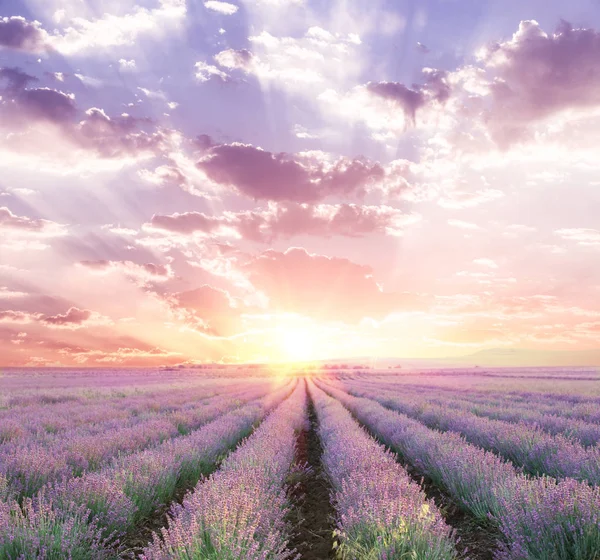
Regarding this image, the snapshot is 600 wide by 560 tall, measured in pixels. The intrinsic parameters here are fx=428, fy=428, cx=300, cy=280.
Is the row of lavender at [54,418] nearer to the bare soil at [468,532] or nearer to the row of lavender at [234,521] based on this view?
the row of lavender at [234,521]

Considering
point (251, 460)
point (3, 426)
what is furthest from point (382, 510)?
point (3, 426)

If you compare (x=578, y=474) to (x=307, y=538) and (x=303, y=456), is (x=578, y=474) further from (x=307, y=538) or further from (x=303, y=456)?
(x=303, y=456)

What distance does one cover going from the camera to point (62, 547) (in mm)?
2996

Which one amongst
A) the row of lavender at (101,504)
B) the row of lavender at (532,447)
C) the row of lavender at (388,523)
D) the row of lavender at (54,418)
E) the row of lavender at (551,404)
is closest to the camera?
the row of lavender at (388,523)

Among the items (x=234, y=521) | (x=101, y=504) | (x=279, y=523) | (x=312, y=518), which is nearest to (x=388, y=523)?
(x=279, y=523)

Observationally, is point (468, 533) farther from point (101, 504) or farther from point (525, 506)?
point (101, 504)

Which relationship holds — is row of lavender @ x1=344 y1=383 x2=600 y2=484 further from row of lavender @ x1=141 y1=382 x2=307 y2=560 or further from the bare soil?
row of lavender @ x1=141 y1=382 x2=307 y2=560

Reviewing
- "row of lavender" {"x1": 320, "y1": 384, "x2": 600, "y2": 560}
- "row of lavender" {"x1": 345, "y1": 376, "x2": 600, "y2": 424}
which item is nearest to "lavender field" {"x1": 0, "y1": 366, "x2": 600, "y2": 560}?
"row of lavender" {"x1": 320, "y1": 384, "x2": 600, "y2": 560}

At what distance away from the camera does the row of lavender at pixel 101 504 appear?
3.11 metres

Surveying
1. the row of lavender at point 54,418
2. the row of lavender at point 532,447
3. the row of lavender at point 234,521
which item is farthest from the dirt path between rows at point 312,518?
the row of lavender at point 54,418

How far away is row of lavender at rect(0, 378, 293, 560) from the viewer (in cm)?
311

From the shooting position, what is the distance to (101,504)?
4125 millimetres

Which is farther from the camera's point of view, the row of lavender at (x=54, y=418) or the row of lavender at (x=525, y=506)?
the row of lavender at (x=54, y=418)

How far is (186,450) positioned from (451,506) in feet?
12.2
